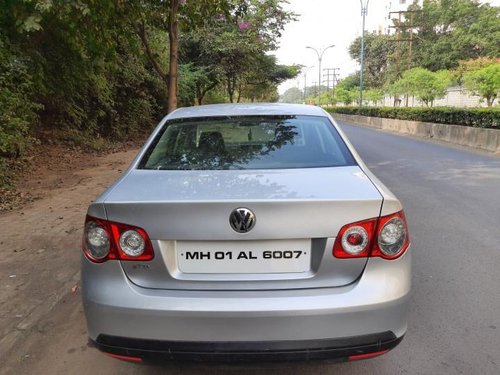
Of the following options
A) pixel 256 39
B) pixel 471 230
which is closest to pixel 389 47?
pixel 256 39

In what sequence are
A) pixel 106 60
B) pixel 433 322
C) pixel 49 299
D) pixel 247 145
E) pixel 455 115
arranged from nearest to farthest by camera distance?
pixel 247 145, pixel 433 322, pixel 49 299, pixel 106 60, pixel 455 115

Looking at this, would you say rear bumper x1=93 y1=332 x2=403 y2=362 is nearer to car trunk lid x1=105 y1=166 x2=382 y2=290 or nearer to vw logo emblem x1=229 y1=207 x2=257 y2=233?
car trunk lid x1=105 y1=166 x2=382 y2=290

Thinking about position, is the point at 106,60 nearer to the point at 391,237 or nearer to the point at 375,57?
the point at 391,237

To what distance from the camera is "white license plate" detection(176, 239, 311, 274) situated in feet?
7.40

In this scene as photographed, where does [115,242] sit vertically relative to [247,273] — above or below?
above

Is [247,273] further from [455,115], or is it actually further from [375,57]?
[375,57]

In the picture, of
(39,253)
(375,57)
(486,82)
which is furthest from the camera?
(375,57)


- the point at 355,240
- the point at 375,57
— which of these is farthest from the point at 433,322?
the point at 375,57

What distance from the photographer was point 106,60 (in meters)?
11.7

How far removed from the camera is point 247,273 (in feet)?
7.46

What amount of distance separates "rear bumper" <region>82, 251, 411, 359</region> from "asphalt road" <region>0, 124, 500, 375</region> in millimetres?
136

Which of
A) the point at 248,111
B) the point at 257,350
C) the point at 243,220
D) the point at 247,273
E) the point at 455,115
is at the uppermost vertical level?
the point at 248,111

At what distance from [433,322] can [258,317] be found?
6.22 ft

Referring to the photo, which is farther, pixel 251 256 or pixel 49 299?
pixel 49 299
